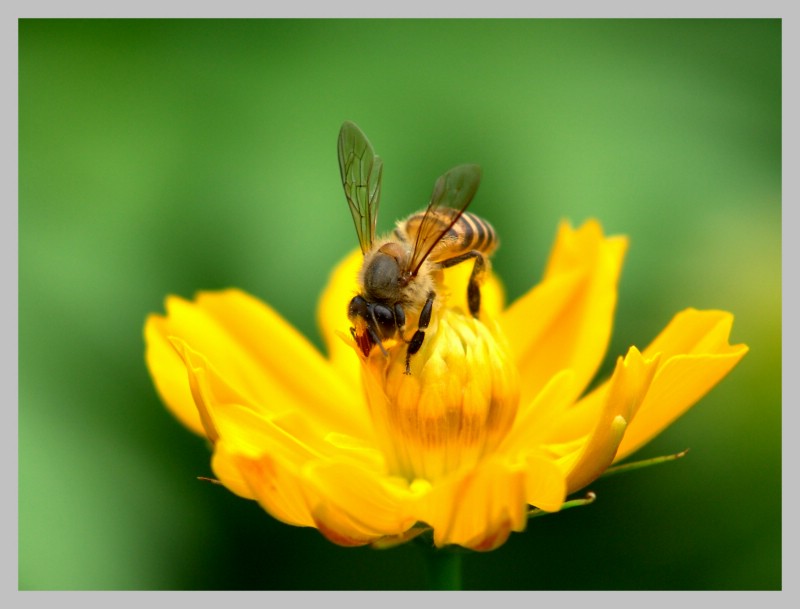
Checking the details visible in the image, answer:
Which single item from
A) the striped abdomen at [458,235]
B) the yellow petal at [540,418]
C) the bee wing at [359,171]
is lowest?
the yellow petal at [540,418]

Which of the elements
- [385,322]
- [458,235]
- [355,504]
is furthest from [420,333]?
[355,504]

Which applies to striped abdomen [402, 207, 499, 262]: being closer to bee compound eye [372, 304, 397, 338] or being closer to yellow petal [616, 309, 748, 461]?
bee compound eye [372, 304, 397, 338]

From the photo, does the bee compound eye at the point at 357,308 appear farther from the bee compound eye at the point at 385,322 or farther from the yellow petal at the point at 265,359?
the yellow petal at the point at 265,359

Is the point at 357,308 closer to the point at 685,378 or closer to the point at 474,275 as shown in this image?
the point at 474,275

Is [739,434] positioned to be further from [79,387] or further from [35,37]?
[35,37]

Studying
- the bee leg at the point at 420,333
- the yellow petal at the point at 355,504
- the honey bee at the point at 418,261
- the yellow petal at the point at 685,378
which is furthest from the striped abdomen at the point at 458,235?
the yellow petal at the point at 355,504

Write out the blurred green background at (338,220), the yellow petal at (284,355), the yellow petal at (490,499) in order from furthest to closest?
the blurred green background at (338,220), the yellow petal at (284,355), the yellow petal at (490,499)

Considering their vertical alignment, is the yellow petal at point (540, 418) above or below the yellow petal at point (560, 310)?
below

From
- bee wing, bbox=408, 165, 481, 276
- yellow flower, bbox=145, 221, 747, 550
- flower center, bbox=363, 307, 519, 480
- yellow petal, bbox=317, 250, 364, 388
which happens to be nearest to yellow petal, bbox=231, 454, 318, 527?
yellow flower, bbox=145, 221, 747, 550
